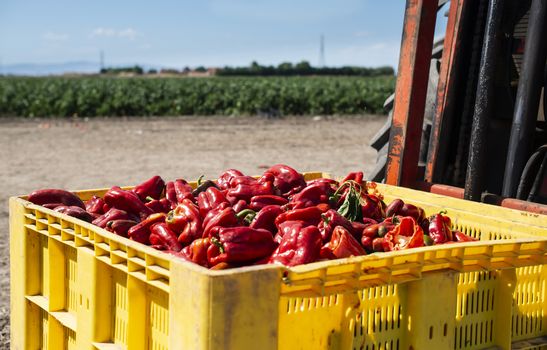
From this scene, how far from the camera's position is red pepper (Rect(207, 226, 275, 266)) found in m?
3.09

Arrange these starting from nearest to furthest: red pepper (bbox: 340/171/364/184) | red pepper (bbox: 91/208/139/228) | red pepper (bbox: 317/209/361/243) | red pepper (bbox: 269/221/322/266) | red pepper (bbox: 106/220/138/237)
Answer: red pepper (bbox: 269/221/322/266) < red pepper (bbox: 317/209/361/243) < red pepper (bbox: 106/220/138/237) < red pepper (bbox: 91/208/139/228) < red pepper (bbox: 340/171/364/184)

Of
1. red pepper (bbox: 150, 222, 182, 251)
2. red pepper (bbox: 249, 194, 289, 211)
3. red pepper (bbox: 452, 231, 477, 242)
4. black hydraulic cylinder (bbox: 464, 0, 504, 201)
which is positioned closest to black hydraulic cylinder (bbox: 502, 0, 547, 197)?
black hydraulic cylinder (bbox: 464, 0, 504, 201)

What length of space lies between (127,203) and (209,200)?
448 millimetres

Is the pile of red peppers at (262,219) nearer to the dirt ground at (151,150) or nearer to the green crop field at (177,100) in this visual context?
the dirt ground at (151,150)

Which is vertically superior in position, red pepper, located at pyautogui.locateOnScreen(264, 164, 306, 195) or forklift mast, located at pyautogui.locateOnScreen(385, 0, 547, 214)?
forklift mast, located at pyautogui.locateOnScreen(385, 0, 547, 214)

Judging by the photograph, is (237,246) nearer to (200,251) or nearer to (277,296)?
(200,251)

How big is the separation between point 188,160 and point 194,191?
1074 centimetres

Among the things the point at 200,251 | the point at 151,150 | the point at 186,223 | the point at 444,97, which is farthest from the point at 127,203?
the point at 151,150

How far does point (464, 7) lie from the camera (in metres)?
4.54

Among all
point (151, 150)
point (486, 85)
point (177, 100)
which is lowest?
point (177, 100)

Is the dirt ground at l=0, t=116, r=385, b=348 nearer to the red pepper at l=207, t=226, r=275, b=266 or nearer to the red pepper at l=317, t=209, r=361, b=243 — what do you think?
the red pepper at l=207, t=226, r=275, b=266

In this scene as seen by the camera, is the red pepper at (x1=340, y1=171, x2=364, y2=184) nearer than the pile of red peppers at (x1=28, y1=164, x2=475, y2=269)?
No

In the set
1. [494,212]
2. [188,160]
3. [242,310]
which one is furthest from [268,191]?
[188,160]

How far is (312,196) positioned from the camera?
3.99 metres
